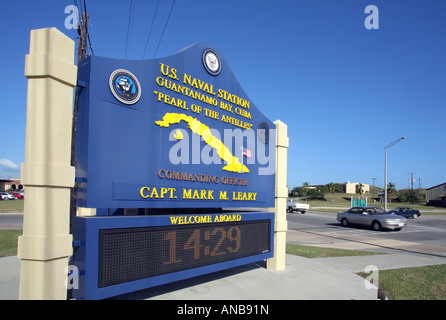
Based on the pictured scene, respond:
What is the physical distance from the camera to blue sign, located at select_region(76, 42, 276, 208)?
4.55 m

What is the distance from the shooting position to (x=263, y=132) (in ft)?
25.1

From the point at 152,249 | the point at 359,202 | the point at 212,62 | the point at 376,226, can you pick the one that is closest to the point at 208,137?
the point at 212,62

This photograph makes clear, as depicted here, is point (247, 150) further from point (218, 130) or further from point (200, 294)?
point (200, 294)

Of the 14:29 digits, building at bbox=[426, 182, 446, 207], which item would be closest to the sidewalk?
the 14:29 digits

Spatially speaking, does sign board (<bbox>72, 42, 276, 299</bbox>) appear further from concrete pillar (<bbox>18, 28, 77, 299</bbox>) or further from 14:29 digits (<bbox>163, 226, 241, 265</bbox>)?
concrete pillar (<bbox>18, 28, 77, 299</bbox>)

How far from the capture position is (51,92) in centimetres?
390

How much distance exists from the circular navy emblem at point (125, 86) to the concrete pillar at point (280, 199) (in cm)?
394

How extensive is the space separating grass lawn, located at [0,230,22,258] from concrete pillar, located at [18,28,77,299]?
6662mm

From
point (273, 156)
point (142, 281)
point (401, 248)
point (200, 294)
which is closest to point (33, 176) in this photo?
point (142, 281)

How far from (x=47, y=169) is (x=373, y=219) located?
20.6 m

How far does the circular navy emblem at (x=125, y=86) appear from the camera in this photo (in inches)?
188

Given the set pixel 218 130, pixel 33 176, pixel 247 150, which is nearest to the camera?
pixel 33 176

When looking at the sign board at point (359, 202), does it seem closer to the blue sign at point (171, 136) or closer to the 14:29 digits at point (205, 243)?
the blue sign at point (171, 136)
